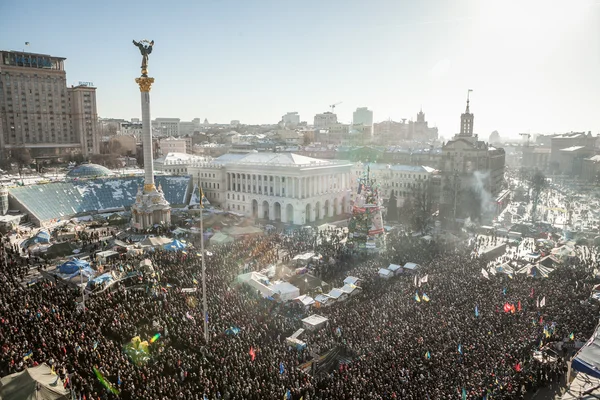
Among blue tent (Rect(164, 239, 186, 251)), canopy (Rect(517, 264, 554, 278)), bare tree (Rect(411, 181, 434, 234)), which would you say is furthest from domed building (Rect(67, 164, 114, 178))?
canopy (Rect(517, 264, 554, 278))

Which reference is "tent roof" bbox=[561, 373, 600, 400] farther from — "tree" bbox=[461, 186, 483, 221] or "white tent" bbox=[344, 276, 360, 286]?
"tree" bbox=[461, 186, 483, 221]

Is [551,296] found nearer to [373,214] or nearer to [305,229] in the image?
[373,214]

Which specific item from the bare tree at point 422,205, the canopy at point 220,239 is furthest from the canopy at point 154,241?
the bare tree at point 422,205

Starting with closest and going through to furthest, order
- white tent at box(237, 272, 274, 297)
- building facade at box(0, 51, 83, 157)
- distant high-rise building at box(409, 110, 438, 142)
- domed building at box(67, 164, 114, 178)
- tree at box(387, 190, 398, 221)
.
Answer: white tent at box(237, 272, 274, 297) < tree at box(387, 190, 398, 221) < domed building at box(67, 164, 114, 178) < building facade at box(0, 51, 83, 157) < distant high-rise building at box(409, 110, 438, 142)

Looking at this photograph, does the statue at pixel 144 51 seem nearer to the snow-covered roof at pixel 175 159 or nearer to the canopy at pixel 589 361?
the snow-covered roof at pixel 175 159

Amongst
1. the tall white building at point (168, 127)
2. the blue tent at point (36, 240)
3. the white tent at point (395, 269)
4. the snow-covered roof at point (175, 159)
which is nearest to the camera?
the white tent at point (395, 269)
